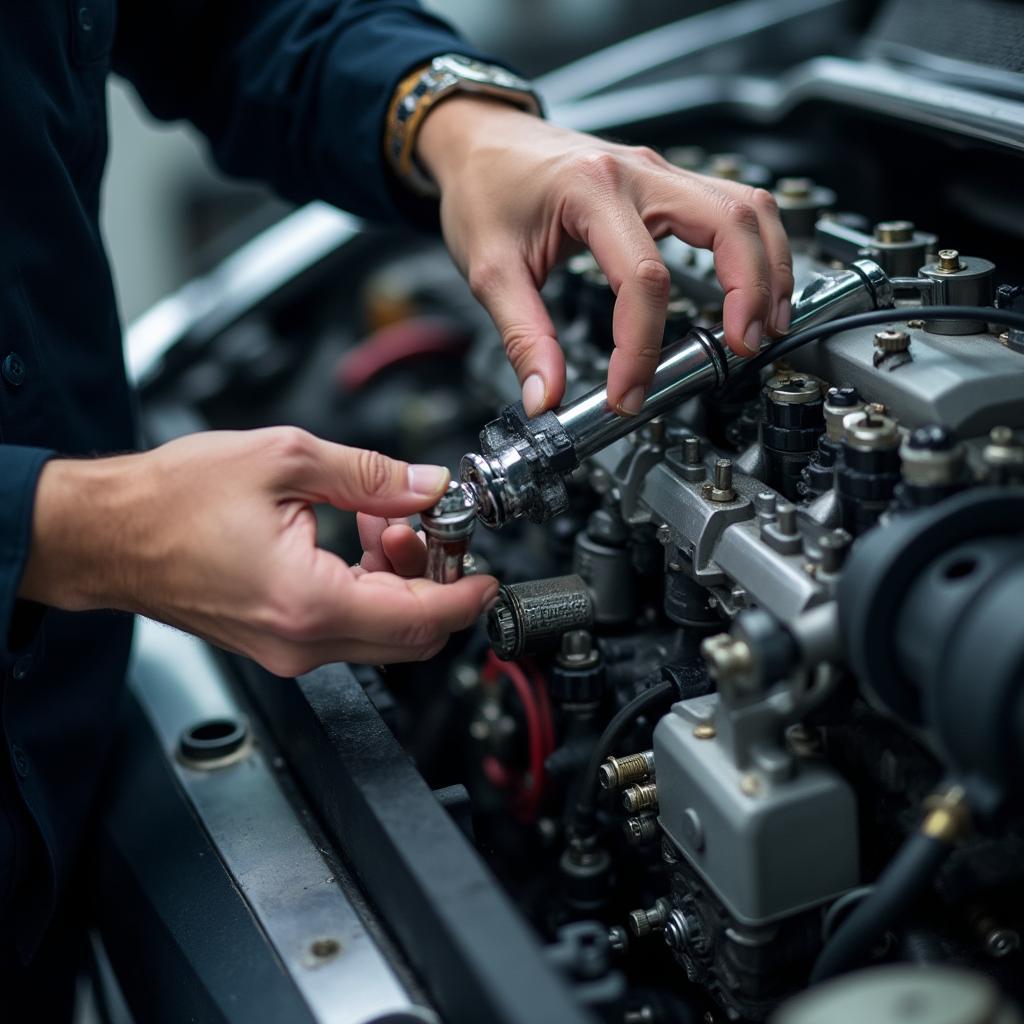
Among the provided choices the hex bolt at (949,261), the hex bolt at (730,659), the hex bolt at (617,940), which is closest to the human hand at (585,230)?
the hex bolt at (949,261)

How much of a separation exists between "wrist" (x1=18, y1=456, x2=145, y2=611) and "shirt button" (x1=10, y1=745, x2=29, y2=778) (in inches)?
8.1

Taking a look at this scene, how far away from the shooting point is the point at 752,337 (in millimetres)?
816

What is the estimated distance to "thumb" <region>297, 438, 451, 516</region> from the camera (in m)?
0.71

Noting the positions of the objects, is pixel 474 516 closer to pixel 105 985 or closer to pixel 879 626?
pixel 879 626

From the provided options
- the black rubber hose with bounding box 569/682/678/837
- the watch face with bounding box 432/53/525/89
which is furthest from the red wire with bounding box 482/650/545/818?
the watch face with bounding box 432/53/525/89

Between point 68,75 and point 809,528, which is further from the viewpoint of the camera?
point 68,75

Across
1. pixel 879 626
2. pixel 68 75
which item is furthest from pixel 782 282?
pixel 68 75

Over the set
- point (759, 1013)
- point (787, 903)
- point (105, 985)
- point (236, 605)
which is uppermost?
point (236, 605)

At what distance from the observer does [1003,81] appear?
42.4 inches

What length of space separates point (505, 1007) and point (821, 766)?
24 cm

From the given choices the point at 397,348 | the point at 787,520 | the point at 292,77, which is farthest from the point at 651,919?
the point at 397,348

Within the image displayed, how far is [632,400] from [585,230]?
0.55 feet

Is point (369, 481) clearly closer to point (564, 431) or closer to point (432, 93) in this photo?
point (564, 431)

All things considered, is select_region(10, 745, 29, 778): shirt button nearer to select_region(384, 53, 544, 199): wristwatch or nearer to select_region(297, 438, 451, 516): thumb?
select_region(297, 438, 451, 516): thumb
